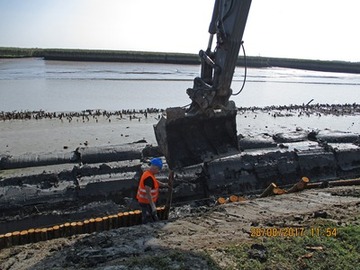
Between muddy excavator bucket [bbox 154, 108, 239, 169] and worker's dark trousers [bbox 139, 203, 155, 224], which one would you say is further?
worker's dark trousers [bbox 139, 203, 155, 224]

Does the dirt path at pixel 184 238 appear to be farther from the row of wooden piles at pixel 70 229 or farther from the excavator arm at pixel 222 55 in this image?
the excavator arm at pixel 222 55

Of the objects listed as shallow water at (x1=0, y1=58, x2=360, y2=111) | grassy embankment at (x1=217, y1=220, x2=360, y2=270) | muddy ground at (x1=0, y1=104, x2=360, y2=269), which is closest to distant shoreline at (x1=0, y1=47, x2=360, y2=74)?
shallow water at (x1=0, y1=58, x2=360, y2=111)

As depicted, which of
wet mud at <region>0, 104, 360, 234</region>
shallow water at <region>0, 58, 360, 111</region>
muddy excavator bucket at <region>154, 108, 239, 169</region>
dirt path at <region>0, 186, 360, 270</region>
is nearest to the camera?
dirt path at <region>0, 186, 360, 270</region>

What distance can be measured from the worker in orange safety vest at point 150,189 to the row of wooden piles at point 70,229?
20.8 inches

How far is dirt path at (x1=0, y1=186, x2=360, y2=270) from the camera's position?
18.0ft

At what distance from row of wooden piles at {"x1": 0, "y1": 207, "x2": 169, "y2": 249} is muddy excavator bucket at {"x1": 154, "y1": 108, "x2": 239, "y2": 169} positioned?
1.76m

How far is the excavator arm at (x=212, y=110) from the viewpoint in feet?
21.5

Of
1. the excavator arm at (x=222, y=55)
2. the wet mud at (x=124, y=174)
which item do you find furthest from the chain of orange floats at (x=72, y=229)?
the excavator arm at (x=222, y=55)

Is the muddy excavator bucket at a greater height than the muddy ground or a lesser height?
greater

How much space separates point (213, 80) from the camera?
6.71 m

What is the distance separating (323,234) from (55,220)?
5.60m

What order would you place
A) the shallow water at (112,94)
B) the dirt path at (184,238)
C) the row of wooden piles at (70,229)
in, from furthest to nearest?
the shallow water at (112,94) → the row of wooden piles at (70,229) → the dirt path at (184,238)

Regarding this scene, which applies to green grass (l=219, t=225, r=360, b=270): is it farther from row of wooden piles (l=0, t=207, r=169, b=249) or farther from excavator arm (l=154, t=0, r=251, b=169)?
row of wooden piles (l=0, t=207, r=169, b=249)

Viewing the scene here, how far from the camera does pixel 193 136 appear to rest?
703 centimetres
